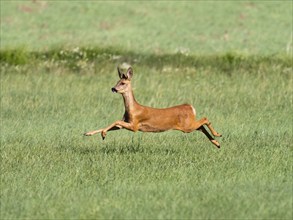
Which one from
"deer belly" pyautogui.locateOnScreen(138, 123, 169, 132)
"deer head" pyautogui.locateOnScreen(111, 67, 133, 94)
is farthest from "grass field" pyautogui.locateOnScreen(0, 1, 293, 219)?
"deer head" pyautogui.locateOnScreen(111, 67, 133, 94)

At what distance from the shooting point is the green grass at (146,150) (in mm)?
9445

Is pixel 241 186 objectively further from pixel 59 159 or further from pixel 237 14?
pixel 237 14

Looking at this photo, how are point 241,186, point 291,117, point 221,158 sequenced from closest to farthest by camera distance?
point 241,186
point 221,158
point 291,117

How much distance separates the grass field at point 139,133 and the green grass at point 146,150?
0.02 m

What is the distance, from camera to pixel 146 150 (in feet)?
41.7

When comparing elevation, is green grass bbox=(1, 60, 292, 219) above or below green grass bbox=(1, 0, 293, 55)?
below

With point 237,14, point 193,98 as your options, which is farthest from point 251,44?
point 193,98

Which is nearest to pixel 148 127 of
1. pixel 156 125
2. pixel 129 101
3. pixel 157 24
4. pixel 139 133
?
pixel 156 125

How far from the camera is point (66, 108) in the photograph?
17.3m

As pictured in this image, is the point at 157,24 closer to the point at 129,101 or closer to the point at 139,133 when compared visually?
the point at 139,133

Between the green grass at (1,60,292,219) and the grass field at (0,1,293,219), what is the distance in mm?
23

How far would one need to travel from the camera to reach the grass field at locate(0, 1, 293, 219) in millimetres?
Answer: 9594

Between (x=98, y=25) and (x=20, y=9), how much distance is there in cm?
283

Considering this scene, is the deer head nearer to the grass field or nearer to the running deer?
the running deer
